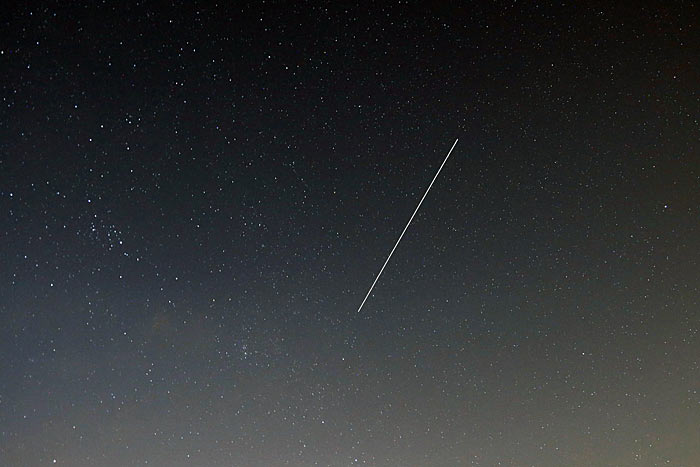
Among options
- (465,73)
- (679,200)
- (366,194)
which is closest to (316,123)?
(366,194)

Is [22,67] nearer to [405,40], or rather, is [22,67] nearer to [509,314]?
[405,40]

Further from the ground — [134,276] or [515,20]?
[515,20]

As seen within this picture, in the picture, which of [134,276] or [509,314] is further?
[509,314]

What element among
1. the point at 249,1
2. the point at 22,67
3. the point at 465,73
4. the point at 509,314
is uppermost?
the point at 465,73

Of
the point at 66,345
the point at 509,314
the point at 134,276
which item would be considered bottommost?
the point at 66,345

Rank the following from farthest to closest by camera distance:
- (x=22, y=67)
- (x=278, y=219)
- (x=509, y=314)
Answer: (x=509, y=314) < (x=278, y=219) < (x=22, y=67)

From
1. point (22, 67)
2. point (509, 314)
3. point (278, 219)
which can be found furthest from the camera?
point (509, 314)

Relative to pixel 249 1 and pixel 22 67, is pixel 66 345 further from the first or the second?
pixel 249 1

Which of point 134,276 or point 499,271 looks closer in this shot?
point 134,276

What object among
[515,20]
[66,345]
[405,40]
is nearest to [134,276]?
[66,345]
